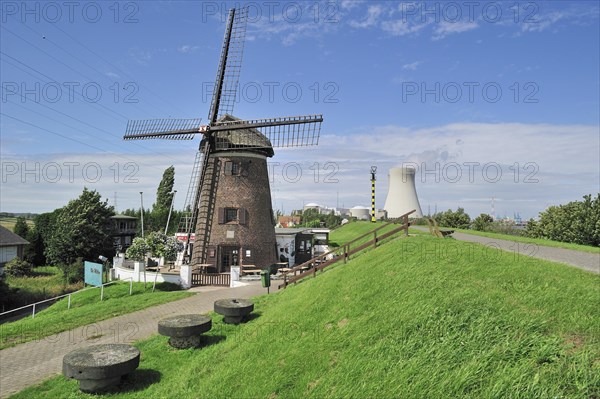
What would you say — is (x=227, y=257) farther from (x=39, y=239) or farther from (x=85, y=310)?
(x=39, y=239)

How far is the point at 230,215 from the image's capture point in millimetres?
26859

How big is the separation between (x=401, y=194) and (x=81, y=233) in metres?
48.6

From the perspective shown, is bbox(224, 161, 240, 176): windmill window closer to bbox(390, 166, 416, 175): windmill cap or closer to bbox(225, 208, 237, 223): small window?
bbox(225, 208, 237, 223): small window

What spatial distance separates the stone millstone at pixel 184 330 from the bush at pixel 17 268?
3667 centimetres

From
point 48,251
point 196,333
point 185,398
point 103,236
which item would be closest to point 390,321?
point 185,398

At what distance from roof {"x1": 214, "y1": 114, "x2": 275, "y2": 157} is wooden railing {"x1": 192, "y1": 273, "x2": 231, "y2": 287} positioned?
9.02 m

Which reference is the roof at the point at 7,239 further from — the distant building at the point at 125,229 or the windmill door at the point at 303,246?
the windmill door at the point at 303,246

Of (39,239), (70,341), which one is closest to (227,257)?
(70,341)

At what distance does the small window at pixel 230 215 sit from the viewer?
26766 mm

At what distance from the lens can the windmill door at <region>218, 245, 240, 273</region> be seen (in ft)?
86.8

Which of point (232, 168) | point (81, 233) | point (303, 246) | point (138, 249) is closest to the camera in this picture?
point (138, 249)

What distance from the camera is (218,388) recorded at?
7445mm

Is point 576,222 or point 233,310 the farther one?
point 576,222

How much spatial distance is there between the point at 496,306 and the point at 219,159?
22.2 meters
